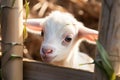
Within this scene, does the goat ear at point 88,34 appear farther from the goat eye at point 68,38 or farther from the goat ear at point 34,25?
the goat ear at point 34,25

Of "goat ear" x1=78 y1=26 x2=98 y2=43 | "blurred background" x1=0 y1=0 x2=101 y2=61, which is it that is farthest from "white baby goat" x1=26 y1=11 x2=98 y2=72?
"blurred background" x1=0 y1=0 x2=101 y2=61

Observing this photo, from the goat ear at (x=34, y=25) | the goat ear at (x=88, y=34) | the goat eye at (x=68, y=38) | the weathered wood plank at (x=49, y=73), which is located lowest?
the weathered wood plank at (x=49, y=73)

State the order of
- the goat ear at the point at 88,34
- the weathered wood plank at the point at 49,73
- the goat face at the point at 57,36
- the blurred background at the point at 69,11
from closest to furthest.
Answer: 1. the weathered wood plank at the point at 49,73
2. the goat face at the point at 57,36
3. the goat ear at the point at 88,34
4. the blurred background at the point at 69,11

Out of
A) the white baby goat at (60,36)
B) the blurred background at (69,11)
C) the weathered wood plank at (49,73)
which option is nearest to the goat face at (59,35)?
the white baby goat at (60,36)

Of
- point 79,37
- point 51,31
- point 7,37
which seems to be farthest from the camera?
→ point 79,37

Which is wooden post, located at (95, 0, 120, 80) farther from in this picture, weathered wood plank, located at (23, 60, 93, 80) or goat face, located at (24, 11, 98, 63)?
goat face, located at (24, 11, 98, 63)

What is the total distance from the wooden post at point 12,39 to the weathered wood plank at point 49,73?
42 mm

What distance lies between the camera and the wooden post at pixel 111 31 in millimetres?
1081

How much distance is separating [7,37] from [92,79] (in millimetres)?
412

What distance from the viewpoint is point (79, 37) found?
183 centimetres

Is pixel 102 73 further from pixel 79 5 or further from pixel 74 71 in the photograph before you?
pixel 79 5

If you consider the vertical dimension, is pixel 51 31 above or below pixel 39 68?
above

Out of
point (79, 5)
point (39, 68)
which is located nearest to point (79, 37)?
point (39, 68)

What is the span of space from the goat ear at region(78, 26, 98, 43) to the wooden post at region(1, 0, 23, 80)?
0.49 m
